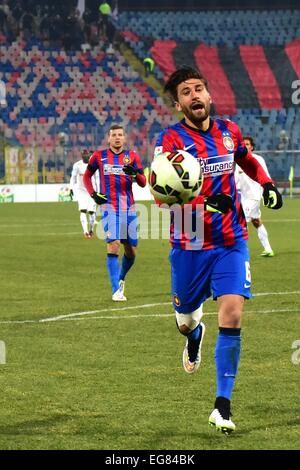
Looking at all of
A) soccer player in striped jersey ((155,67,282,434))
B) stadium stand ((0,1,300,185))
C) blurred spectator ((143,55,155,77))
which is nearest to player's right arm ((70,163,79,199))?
stadium stand ((0,1,300,185))

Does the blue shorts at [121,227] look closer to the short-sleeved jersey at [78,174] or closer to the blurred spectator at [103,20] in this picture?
the short-sleeved jersey at [78,174]

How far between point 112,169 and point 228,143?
7625 millimetres

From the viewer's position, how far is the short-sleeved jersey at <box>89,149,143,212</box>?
14.3 m

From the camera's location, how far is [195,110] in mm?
6602

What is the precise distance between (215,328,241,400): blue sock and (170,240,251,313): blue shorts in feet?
0.98

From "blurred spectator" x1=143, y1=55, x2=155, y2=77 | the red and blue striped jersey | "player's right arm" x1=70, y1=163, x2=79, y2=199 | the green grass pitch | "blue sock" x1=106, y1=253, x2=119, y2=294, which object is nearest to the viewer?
the green grass pitch

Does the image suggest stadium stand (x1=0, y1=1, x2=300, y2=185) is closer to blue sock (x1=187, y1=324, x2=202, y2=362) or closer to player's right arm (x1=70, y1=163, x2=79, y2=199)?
player's right arm (x1=70, y1=163, x2=79, y2=199)

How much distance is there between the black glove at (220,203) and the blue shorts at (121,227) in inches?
303

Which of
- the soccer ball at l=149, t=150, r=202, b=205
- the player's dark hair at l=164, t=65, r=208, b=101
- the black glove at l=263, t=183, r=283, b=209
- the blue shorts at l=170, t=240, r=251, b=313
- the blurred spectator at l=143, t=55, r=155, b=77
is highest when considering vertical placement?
the blurred spectator at l=143, t=55, r=155, b=77

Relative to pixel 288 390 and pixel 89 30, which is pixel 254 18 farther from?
pixel 288 390

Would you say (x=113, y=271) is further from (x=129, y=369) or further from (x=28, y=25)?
(x=28, y=25)

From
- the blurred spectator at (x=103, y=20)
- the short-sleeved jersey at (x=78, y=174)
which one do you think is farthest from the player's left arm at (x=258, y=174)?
the blurred spectator at (x=103, y=20)
